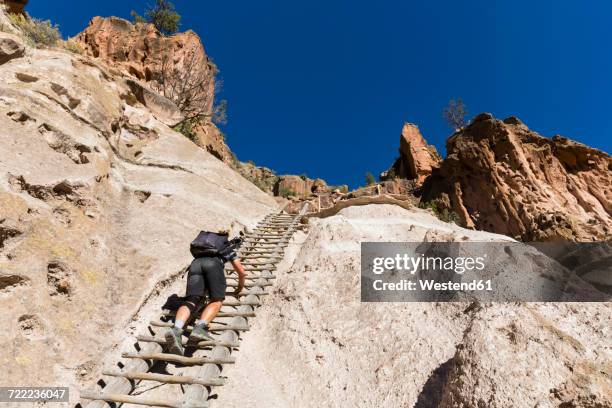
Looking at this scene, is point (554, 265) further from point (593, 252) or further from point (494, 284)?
point (593, 252)

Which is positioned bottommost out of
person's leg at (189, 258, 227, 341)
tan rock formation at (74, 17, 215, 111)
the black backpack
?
person's leg at (189, 258, 227, 341)

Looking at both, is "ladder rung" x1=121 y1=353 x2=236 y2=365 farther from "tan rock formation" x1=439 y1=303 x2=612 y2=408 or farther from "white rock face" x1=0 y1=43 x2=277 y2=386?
"tan rock formation" x1=439 y1=303 x2=612 y2=408

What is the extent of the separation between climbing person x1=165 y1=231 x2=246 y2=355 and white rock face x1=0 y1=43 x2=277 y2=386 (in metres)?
0.90

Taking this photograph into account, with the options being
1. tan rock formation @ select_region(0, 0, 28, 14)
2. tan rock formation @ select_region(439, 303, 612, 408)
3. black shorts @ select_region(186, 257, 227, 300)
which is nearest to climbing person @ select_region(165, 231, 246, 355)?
black shorts @ select_region(186, 257, 227, 300)

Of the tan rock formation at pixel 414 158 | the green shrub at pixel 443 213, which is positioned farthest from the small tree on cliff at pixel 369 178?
the green shrub at pixel 443 213

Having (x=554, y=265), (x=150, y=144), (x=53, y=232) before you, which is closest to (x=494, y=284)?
(x=554, y=265)

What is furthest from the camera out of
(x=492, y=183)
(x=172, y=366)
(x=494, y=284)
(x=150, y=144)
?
(x=492, y=183)

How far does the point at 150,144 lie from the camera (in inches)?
474

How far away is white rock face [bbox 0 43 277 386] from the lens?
425 cm

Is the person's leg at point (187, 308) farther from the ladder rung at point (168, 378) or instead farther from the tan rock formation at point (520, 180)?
the tan rock formation at point (520, 180)

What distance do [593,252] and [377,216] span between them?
5.02m

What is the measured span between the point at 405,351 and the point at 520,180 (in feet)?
70.6

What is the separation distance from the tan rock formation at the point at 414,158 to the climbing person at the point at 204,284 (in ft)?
104

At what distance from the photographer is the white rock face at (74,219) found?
4.25 m
